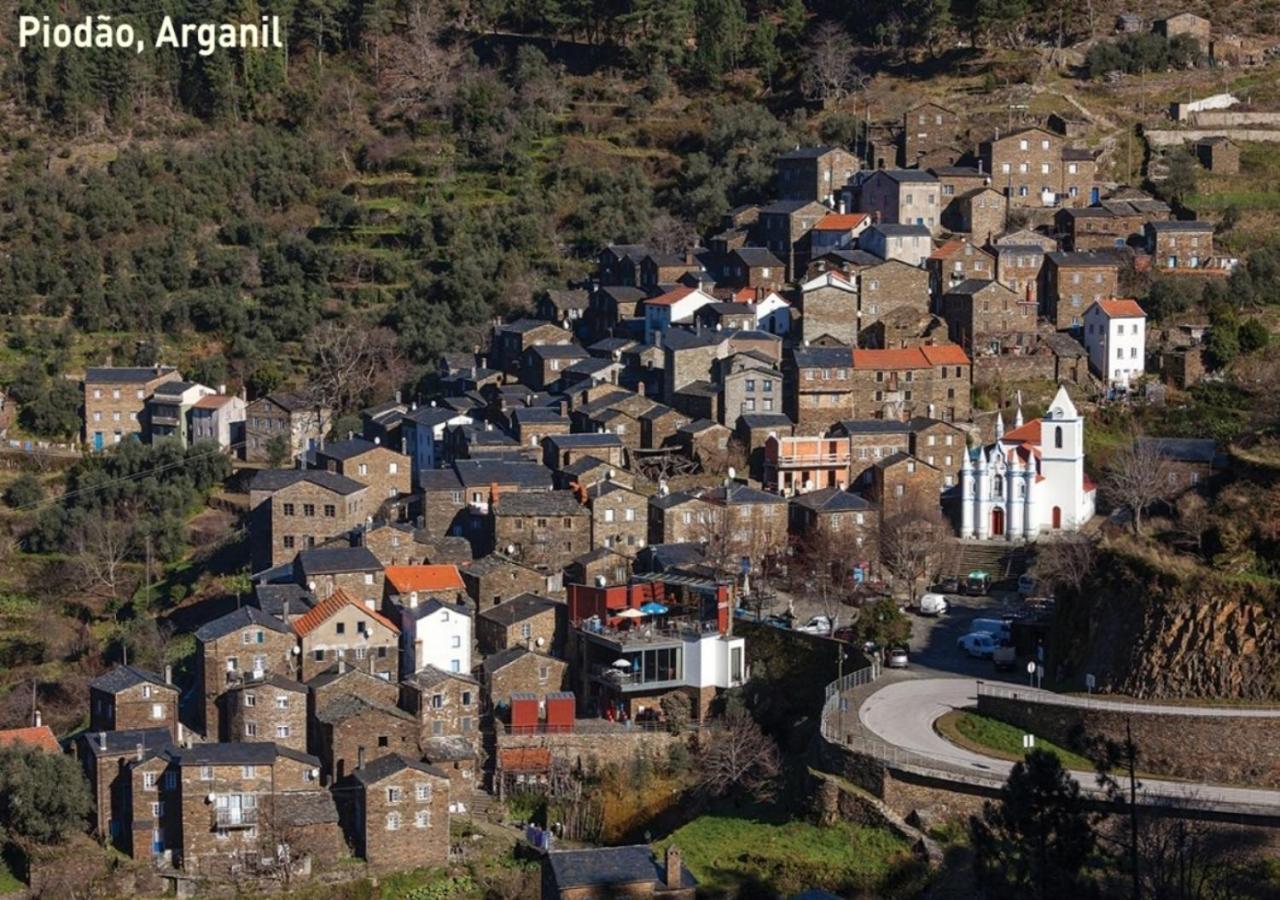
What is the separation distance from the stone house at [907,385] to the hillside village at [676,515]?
0.26 ft

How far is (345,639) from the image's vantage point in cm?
4447

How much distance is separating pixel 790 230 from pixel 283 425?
1412 centimetres

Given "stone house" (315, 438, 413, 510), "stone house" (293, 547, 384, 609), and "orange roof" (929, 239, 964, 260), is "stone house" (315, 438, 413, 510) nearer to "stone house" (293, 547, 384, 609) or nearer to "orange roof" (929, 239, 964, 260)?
"stone house" (293, 547, 384, 609)

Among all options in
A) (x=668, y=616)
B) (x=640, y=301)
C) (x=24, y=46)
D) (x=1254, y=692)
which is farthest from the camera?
(x=24, y=46)

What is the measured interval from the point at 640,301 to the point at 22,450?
16.5m

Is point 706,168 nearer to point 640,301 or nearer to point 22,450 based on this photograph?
point 640,301

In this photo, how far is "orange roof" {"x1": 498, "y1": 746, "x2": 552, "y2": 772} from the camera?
42469mm

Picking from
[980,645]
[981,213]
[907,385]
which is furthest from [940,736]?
[981,213]

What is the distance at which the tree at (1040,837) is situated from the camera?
2894cm

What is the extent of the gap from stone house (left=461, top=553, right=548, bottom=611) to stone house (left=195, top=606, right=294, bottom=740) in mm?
4428

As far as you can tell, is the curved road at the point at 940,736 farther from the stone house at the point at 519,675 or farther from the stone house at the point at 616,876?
the stone house at the point at 519,675

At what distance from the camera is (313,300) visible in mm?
70062

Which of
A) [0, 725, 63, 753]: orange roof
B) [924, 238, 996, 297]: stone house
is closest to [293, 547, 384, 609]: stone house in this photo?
[0, 725, 63, 753]: orange roof

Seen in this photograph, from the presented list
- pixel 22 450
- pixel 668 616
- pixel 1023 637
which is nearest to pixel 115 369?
pixel 22 450
